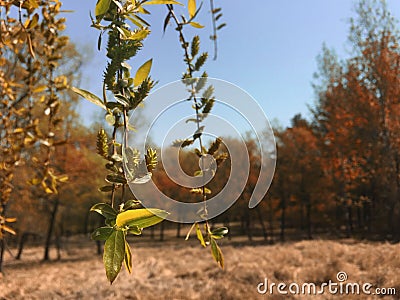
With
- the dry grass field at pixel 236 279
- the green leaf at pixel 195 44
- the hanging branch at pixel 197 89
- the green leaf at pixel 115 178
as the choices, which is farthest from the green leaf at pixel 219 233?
the dry grass field at pixel 236 279

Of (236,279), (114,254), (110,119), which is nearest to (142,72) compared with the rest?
(110,119)

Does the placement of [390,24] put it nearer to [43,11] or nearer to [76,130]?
[76,130]

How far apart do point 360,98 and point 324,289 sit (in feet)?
26.1

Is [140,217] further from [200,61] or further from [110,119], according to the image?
[200,61]

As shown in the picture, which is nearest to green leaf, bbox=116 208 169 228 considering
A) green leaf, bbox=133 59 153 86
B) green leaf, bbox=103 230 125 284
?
green leaf, bbox=103 230 125 284

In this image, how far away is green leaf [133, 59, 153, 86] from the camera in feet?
1.03

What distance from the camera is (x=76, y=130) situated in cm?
1125

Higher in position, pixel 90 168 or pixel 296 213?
pixel 90 168

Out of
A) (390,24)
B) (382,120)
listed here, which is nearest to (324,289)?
(382,120)

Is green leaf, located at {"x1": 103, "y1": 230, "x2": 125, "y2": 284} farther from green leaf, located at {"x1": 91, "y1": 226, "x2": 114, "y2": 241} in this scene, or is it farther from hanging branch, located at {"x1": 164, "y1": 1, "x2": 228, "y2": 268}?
hanging branch, located at {"x1": 164, "y1": 1, "x2": 228, "y2": 268}

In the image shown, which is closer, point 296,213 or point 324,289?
point 324,289

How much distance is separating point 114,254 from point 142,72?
15cm

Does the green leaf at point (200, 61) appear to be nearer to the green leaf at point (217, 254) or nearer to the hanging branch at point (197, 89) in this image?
the hanging branch at point (197, 89)

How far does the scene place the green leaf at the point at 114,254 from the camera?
0.86 feet
